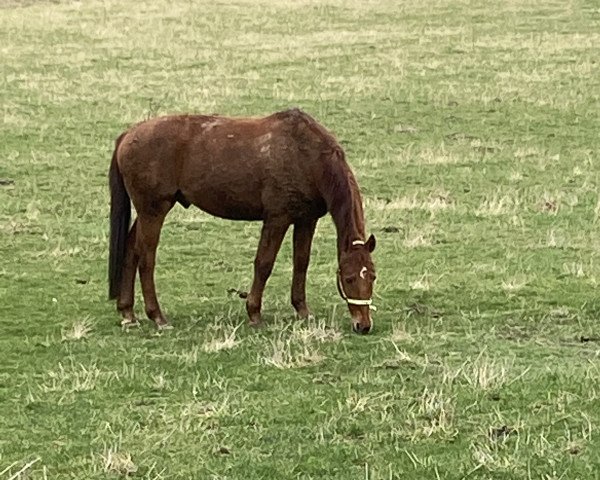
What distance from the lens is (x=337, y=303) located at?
992 centimetres

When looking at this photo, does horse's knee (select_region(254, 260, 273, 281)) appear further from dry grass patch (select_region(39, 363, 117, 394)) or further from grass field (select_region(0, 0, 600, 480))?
dry grass patch (select_region(39, 363, 117, 394))

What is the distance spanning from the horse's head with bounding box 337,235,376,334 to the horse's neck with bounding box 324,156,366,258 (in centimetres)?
9

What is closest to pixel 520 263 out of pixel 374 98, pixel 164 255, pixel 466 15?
pixel 164 255

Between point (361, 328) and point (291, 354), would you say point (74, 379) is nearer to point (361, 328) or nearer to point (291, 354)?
point (291, 354)

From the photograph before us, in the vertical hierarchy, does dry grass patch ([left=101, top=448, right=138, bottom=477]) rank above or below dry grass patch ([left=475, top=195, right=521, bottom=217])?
above

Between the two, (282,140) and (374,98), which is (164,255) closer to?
(282,140)

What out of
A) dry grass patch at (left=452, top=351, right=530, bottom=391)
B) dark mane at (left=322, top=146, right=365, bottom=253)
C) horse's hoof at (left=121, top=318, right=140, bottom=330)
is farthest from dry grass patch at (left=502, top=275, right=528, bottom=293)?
horse's hoof at (left=121, top=318, right=140, bottom=330)

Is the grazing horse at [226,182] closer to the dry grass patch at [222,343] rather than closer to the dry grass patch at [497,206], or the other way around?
the dry grass patch at [222,343]

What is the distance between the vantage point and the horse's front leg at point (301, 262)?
9297 mm

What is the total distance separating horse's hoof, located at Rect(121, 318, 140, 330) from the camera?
9156 mm

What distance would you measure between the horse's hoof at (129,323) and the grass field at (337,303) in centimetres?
11

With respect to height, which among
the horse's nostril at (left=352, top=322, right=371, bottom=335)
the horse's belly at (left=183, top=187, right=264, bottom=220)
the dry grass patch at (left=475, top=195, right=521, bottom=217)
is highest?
the horse's belly at (left=183, top=187, right=264, bottom=220)

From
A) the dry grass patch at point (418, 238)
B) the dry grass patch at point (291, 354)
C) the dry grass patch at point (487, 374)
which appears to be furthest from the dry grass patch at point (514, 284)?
the dry grass patch at point (291, 354)

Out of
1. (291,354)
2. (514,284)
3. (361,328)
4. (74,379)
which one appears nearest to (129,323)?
(74,379)
